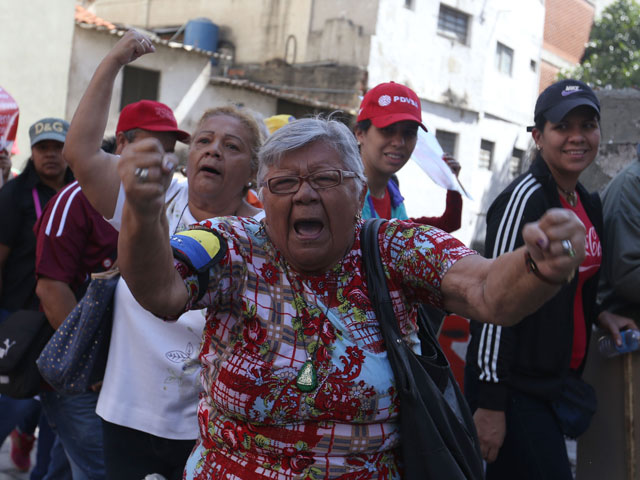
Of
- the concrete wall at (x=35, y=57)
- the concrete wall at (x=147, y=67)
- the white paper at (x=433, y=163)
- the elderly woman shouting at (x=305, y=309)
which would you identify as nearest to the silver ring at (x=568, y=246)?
the elderly woman shouting at (x=305, y=309)

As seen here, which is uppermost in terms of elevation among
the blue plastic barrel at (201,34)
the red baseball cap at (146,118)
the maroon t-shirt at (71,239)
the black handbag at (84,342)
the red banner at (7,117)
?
the blue plastic barrel at (201,34)

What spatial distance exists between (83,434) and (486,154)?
21.1 metres

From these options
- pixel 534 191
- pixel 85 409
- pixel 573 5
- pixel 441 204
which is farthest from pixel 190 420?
pixel 573 5

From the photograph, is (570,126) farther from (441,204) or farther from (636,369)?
(441,204)

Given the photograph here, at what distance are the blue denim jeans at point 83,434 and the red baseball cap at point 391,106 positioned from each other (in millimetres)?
1920

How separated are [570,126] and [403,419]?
1813 millimetres

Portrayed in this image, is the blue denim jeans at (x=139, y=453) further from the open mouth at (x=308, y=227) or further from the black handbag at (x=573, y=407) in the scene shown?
the black handbag at (x=573, y=407)

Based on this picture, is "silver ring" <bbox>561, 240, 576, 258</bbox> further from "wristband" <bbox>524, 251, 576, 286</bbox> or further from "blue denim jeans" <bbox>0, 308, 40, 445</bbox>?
"blue denim jeans" <bbox>0, 308, 40, 445</bbox>

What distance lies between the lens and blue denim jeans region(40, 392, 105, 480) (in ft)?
10.7

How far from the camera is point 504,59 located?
78.7 feet

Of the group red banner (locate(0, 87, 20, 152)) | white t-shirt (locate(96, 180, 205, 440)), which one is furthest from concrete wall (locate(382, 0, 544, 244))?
white t-shirt (locate(96, 180, 205, 440))

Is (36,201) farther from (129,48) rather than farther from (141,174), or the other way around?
(141,174)

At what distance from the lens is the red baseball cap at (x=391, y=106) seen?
366 centimetres

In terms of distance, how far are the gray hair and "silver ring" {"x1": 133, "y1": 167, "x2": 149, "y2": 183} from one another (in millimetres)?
636
